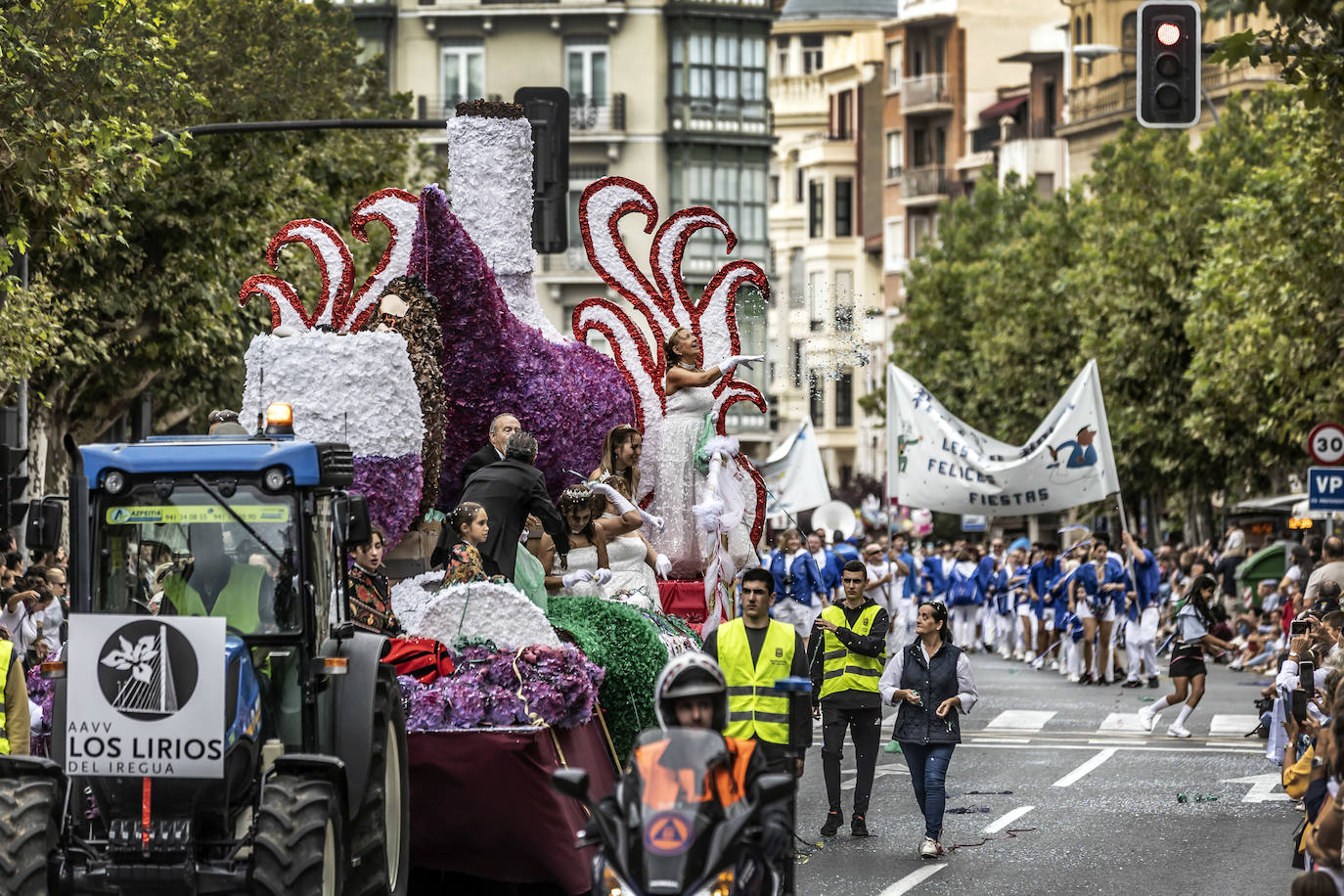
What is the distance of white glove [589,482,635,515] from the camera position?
16.5 metres

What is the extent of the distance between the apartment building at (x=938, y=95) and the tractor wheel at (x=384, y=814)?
93.3m

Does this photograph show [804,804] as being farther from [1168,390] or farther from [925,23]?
[925,23]

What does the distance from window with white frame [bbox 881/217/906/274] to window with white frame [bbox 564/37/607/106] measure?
3048 centimetres

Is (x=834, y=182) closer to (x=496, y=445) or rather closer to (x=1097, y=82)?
(x=1097, y=82)

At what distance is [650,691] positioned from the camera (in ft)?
47.4

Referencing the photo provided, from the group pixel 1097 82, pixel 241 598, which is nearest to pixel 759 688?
pixel 241 598

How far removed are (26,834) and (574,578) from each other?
5.75 metres

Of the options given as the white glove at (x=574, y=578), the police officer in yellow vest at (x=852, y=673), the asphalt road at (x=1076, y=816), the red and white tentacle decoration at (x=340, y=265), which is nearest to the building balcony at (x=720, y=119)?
the asphalt road at (x=1076, y=816)

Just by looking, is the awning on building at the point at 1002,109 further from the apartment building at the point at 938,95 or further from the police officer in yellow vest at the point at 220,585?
the police officer in yellow vest at the point at 220,585

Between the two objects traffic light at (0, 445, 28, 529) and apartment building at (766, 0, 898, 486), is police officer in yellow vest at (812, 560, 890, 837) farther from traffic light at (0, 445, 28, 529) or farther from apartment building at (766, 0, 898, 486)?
apartment building at (766, 0, 898, 486)

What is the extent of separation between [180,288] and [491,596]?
1891 centimetres

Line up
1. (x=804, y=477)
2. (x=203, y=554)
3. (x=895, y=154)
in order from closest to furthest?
(x=203, y=554)
(x=804, y=477)
(x=895, y=154)

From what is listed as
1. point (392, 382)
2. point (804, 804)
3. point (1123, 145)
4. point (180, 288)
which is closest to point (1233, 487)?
point (1123, 145)

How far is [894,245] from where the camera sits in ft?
359
